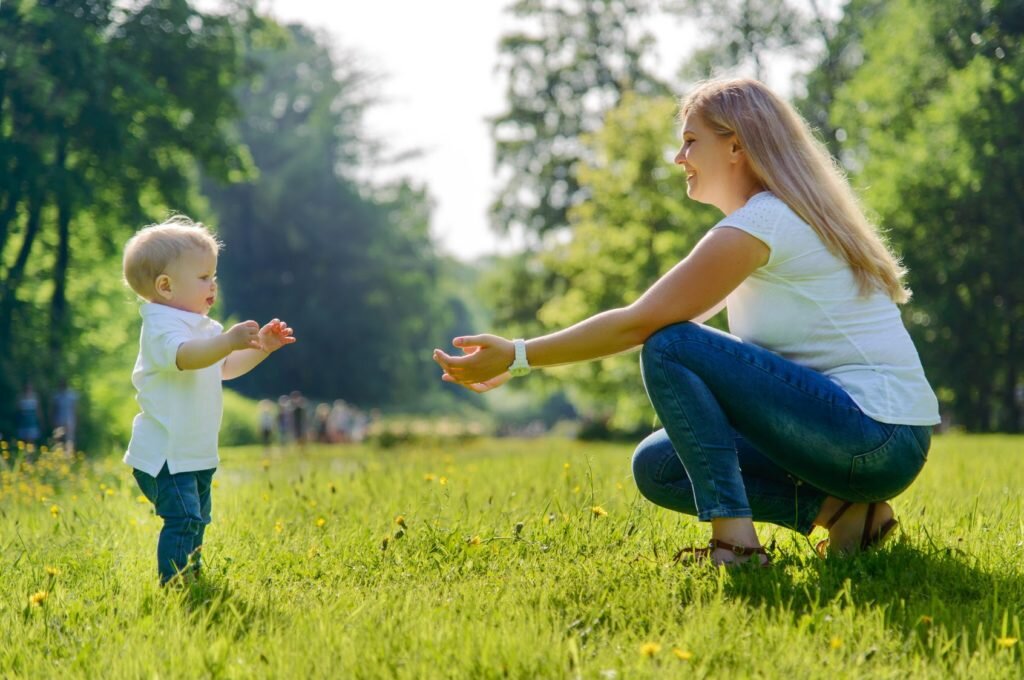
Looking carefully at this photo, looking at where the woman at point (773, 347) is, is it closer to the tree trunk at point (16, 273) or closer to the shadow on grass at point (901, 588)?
the shadow on grass at point (901, 588)

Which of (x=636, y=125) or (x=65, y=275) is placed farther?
(x=636, y=125)

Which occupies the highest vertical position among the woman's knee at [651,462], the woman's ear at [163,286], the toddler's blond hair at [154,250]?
the toddler's blond hair at [154,250]

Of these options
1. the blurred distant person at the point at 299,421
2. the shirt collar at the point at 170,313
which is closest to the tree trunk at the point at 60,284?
the blurred distant person at the point at 299,421

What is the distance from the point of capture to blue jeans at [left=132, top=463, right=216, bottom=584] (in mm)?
3859

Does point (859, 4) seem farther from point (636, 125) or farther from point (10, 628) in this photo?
point (10, 628)

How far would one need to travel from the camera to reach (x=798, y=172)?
3.62m

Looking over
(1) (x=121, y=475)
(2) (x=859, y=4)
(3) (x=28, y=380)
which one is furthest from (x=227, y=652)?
(2) (x=859, y=4)

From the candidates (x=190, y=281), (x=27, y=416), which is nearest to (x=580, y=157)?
(x=27, y=416)

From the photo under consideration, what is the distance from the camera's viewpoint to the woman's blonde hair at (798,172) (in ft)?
11.7

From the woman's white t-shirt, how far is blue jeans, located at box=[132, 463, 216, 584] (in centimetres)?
219

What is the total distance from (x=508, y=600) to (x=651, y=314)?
106 centimetres

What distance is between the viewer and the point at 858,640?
274 cm

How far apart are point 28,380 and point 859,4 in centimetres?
2529

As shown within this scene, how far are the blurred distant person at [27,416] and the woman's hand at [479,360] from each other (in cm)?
1493
